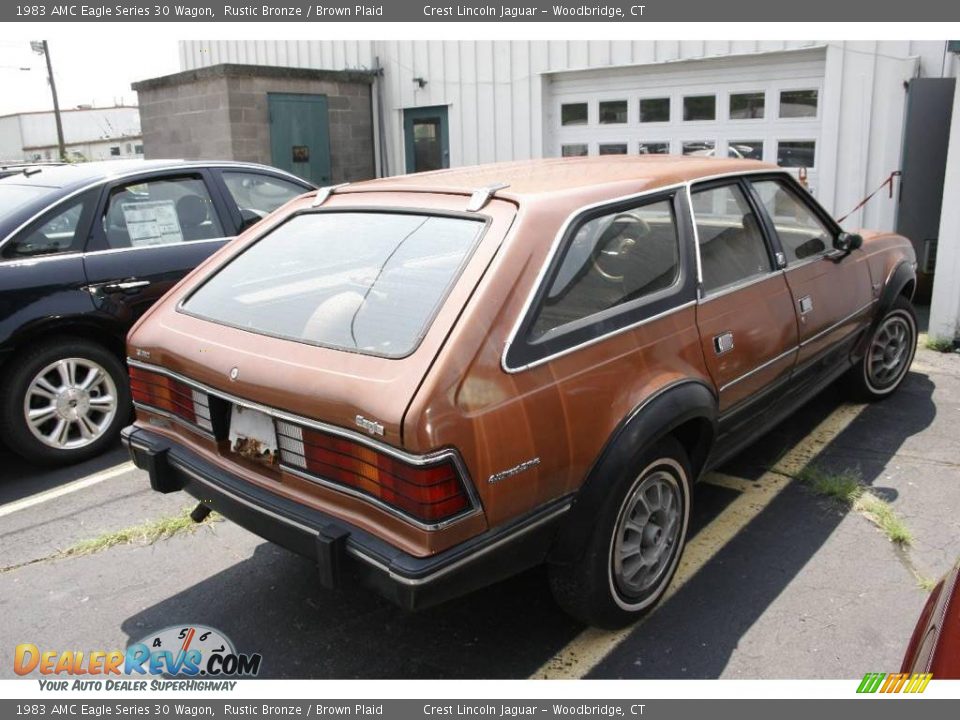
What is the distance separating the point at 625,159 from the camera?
3820 millimetres

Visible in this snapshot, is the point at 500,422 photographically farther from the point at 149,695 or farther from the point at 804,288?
the point at 804,288

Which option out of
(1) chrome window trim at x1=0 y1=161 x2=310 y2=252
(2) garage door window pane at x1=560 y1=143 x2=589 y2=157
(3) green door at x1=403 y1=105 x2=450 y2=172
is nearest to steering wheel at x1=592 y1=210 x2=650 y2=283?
(1) chrome window trim at x1=0 y1=161 x2=310 y2=252

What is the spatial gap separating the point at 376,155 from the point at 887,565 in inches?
427

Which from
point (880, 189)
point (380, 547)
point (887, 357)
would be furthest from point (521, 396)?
point (880, 189)

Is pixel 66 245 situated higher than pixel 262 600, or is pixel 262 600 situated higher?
pixel 66 245

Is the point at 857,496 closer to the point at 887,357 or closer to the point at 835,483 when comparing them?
the point at 835,483

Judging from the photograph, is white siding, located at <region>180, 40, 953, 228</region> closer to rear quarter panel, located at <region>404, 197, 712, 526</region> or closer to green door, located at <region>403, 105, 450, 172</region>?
green door, located at <region>403, 105, 450, 172</region>

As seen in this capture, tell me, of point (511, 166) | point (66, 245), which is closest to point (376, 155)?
point (66, 245)

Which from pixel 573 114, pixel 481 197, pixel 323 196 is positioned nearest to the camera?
pixel 481 197

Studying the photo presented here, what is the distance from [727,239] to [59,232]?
3.81 metres

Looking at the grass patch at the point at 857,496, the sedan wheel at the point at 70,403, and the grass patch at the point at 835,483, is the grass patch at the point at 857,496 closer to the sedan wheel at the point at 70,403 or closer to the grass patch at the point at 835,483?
the grass patch at the point at 835,483

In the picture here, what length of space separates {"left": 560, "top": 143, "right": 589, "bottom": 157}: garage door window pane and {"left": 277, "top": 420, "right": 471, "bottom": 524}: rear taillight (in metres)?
8.45

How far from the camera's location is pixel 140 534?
3.91 meters

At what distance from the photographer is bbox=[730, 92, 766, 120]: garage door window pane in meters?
8.65
